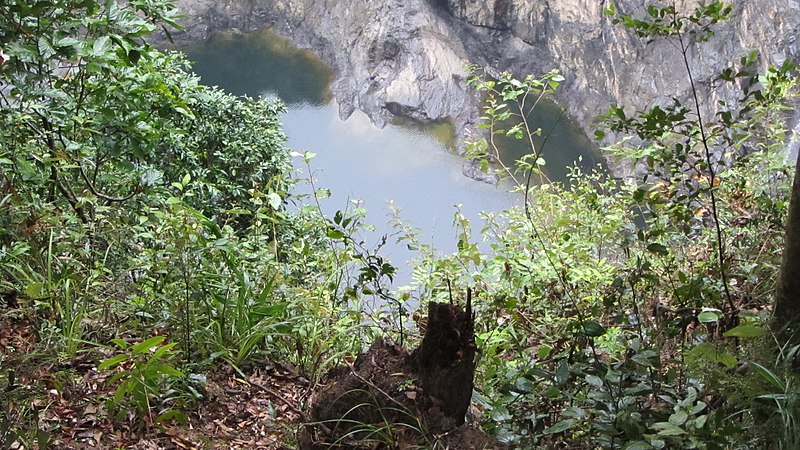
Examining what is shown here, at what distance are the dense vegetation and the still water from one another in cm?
434

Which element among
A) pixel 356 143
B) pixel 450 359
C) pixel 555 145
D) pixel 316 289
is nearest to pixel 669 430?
pixel 450 359

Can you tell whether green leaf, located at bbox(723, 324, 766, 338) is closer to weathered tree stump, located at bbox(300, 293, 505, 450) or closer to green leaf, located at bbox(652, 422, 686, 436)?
green leaf, located at bbox(652, 422, 686, 436)

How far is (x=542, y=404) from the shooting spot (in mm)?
1672

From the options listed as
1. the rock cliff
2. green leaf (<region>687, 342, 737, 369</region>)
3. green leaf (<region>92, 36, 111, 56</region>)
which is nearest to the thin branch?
green leaf (<region>92, 36, 111, 56</region>)

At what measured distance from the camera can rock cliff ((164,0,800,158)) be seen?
1098cm

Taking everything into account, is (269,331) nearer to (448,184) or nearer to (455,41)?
(448,184)

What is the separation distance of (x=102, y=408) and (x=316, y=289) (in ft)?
3.25

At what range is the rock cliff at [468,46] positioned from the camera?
11.0 meters

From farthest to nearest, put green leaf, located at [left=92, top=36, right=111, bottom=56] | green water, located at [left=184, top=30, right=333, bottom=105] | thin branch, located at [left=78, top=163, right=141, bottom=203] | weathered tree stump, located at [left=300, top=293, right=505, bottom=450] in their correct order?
green water, located at [left=184, top=30, right=333, bottom=105] < thin branch, located at [left=78, top=163, right=141, bottom=203] < green leaf, located at [left=92, top=36, right=111, bottom=56] < weathered tree stump, located at [left=300, top=293, right=505, bottom=450]

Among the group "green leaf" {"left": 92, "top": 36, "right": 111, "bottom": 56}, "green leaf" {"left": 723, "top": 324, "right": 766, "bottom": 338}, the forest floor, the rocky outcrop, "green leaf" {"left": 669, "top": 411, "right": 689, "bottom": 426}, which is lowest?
the forest floor

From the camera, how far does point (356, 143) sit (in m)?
10.4

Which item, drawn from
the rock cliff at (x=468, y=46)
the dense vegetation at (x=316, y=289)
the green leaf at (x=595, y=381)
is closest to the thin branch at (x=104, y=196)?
the dense vegetation at (x=316, y=289)

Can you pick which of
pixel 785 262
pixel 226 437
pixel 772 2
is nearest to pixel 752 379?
pixel 785 262

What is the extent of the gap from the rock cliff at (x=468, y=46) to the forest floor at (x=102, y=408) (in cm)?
889
